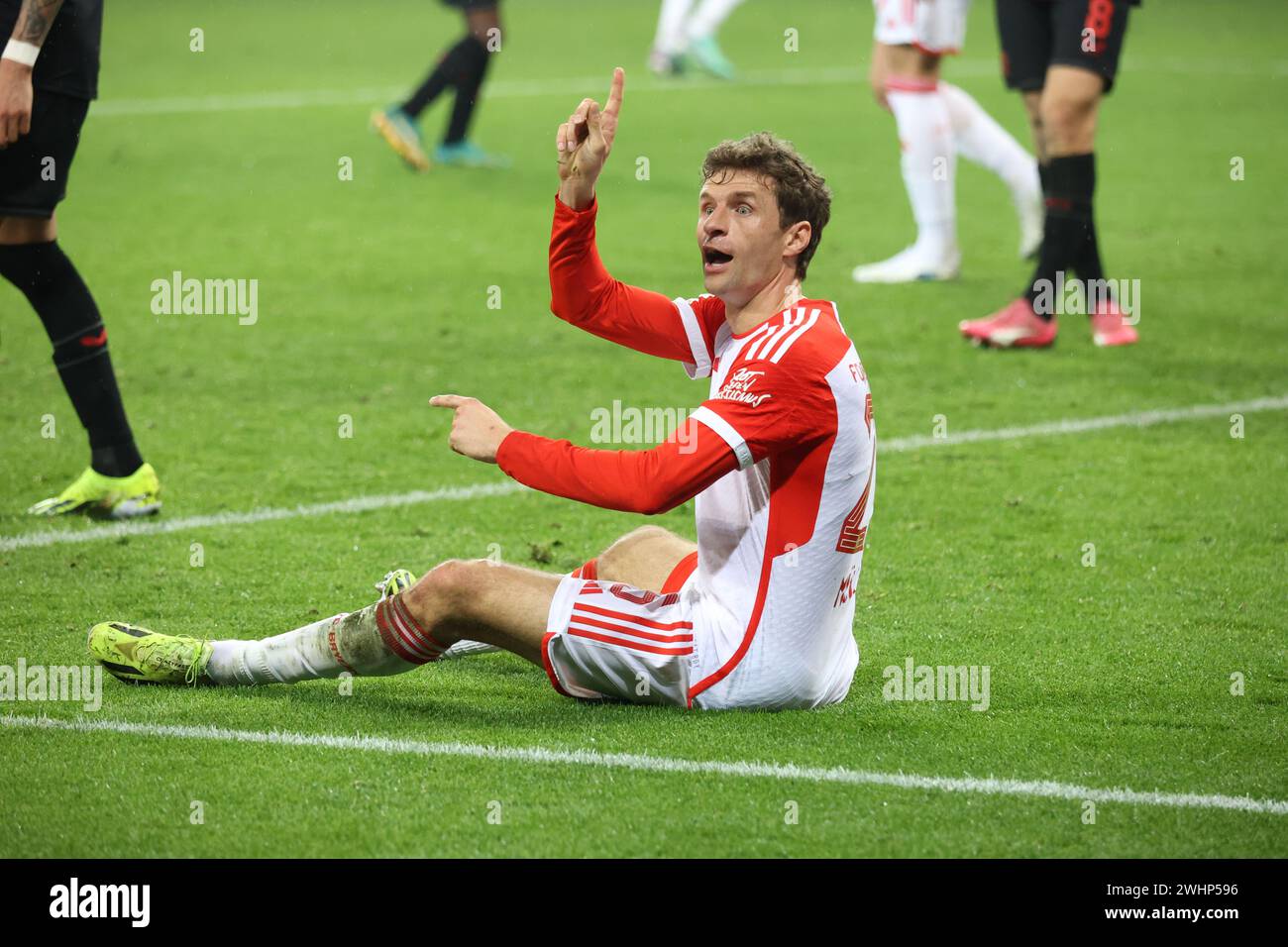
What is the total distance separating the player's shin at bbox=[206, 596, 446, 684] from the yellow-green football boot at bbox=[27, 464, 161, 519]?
1753 mm

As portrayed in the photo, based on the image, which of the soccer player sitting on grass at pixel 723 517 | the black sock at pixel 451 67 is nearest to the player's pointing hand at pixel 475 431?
the soccer player sitting on grass at pixel 723 517

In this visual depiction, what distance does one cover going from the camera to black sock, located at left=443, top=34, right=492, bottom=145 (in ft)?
42.5

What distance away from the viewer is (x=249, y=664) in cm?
462

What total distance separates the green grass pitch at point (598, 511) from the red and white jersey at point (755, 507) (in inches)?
5.3

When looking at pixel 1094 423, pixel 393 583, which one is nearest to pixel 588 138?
pixel 393 583

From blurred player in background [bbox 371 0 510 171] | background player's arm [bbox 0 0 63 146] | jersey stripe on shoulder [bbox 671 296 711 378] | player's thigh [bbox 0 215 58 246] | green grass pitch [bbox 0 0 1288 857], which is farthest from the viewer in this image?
blurred player in background [bbox 371 0 510 171]

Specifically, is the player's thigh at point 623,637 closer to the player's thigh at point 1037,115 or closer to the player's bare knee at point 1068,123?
the player's bare knee at point 1068,123

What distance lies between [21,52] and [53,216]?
566 millimetres

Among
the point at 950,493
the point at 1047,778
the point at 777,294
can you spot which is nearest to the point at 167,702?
the point at 777,294

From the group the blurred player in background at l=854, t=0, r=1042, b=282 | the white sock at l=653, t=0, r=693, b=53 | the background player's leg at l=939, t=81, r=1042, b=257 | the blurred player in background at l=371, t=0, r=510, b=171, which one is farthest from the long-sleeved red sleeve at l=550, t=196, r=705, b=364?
the white sock at l=653, t=0, r=693, b=53

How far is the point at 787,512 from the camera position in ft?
14.1

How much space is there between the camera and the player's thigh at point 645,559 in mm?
4746

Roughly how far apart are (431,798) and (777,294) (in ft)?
4.84

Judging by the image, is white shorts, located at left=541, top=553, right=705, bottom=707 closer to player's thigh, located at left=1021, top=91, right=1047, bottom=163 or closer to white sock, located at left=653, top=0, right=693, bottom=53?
player's thigh, located at left=1021, top=91, right=1047, bottom=163
